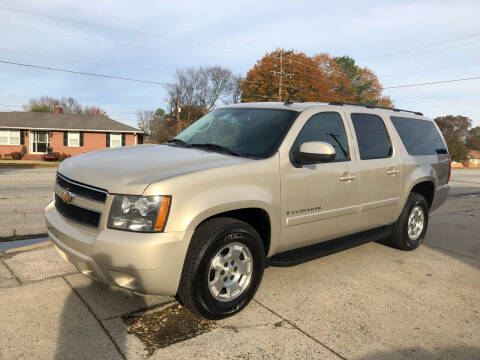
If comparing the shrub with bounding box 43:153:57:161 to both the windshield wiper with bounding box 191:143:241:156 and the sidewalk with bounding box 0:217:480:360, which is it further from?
the windshield wiper with bounding box 191:143:241:156

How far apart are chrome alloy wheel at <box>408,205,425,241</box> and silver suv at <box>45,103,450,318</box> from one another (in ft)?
1.38

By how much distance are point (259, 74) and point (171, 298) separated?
46317 millimetres

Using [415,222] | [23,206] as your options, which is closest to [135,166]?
[415,222]

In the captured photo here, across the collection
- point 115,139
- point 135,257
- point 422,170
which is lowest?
point 135,257

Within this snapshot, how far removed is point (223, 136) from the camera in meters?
4.11

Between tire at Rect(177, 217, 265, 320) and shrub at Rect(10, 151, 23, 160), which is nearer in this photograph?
tire at Rect(177, 217, 265, 320)

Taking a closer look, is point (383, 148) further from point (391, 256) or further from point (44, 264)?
point (44, 264)

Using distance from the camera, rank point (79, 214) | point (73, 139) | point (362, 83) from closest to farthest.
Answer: point (79, 214) → point (73, 139) → point (362, 83)

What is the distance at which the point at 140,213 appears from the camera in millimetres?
2814

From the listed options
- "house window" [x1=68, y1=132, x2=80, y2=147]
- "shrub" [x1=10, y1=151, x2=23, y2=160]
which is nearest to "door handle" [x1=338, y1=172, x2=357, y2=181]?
"shrub" [x1=10, y1=151, x2=23, y2=160]

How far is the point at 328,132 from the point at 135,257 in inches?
96.1

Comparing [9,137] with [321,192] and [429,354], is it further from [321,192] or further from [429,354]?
[429,354]

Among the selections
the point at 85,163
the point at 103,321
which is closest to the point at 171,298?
the point at 103,321

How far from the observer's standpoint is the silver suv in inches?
111
